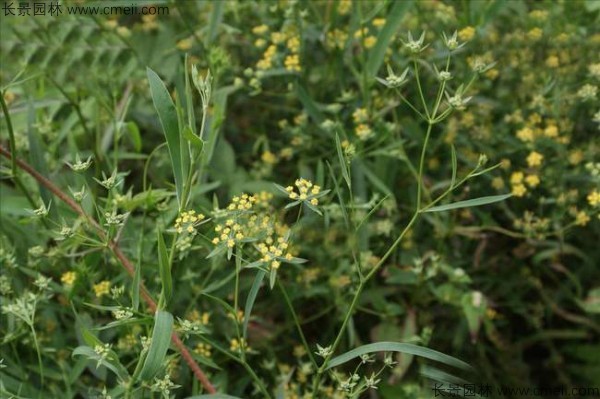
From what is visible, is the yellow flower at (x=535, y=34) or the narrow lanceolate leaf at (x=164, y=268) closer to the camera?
the narrow lanceolate leaf at (x=164, y=268)

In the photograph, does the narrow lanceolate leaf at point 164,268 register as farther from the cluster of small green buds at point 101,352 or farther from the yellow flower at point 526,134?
the yellow flower at point 526,134

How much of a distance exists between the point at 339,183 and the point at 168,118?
75 centimetres

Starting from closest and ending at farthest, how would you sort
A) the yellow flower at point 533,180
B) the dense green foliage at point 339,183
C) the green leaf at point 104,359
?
the green leaf at point 104,359 → the dense green foliage at point 339,183 → the yellow flower at point 533,180

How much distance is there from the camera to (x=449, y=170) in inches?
80.8

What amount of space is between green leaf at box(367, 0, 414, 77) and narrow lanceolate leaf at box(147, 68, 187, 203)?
2.30 feet

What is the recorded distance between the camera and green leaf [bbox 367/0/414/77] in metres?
1.75

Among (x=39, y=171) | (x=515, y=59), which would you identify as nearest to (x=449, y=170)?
(x=515, y=59)

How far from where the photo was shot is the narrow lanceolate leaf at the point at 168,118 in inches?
46.4

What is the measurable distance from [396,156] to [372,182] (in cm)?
11

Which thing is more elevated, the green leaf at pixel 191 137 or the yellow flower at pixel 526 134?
the green leaf at pixel 191 137

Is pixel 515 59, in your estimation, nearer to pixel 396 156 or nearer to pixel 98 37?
pixel 396 156

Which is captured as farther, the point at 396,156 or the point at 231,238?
the point at 396,156

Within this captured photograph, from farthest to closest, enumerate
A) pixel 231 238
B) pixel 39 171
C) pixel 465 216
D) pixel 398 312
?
pixel 465 216 < pixel 398 312 < pixel 39 171 < pixel 231 238

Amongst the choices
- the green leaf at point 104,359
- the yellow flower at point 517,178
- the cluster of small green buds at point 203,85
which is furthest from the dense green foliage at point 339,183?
the cluster of small green buds at point 203,85
